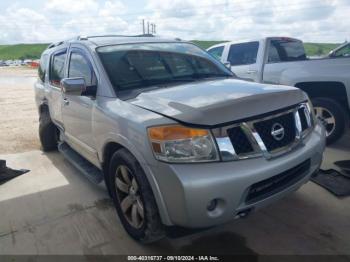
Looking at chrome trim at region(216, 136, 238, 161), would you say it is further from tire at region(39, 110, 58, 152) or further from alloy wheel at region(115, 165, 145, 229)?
tire at region(39, 110, 58, 152)

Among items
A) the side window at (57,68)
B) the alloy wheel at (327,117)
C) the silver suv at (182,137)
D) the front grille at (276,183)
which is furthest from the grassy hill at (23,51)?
the front grille at (276,183)

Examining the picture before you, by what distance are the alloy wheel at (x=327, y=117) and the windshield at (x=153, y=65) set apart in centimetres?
219

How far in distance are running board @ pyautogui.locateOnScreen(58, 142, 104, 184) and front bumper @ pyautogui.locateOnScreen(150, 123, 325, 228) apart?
4.88 feet

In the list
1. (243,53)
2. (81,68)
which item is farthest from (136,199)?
(243,53)

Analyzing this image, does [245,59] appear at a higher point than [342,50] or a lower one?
lower

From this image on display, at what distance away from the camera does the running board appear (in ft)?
12.6

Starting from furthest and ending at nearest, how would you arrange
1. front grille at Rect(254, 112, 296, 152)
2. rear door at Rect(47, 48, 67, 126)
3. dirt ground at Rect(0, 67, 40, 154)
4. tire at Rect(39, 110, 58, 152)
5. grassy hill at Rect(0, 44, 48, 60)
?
1. grassy hill at Rect(0, 44, 48, 60)
2. dirt ground at Rect(0, 67, 40, 154)
3. tire at Rect(39, 110, 58, 152)
4. rear door at Rect(47, 48, 67, 126)
5. front grille at Rect(254, 112, 296, 152)

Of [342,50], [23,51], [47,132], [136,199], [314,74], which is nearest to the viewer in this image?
[136,199]

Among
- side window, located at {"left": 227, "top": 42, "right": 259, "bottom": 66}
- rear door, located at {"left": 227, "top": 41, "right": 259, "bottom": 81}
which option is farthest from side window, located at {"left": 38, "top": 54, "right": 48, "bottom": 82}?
side window, located at {"left": 227, "top": 42, "right": 259, "bottom": 66}

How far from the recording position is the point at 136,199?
9.53ft

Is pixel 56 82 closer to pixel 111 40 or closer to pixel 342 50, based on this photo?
pixel 111 40

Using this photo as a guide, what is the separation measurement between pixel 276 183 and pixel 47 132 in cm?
438

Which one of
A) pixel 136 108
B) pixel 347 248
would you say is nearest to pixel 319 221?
pixel 347 248

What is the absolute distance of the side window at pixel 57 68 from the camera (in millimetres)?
4819
